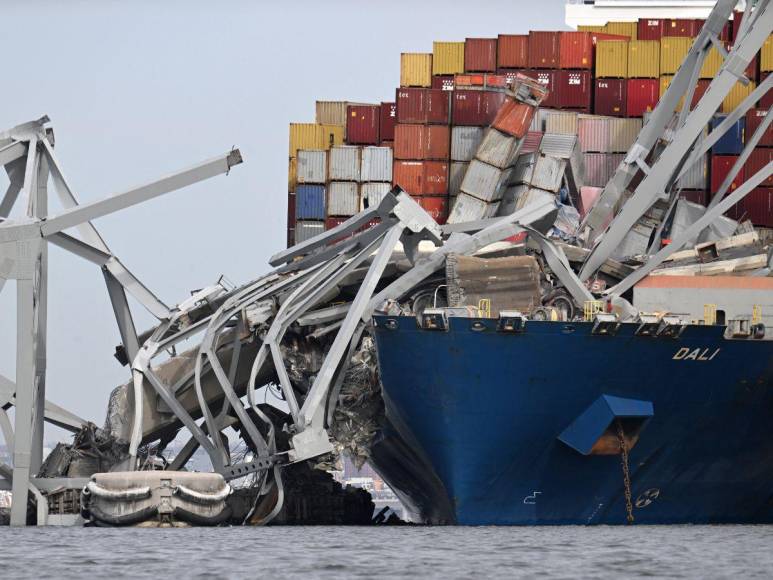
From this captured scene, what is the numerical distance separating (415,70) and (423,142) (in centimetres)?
588

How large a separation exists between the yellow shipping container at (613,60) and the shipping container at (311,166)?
30.0ft

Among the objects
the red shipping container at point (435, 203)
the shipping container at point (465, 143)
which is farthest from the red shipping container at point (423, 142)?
the red shipping container at point (435, 203)

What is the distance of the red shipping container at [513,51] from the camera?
59.9m

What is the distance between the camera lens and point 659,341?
39.6 metres

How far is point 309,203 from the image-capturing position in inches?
2259

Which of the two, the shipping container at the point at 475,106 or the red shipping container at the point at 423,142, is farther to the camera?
the red shipping container at the point at 423,142

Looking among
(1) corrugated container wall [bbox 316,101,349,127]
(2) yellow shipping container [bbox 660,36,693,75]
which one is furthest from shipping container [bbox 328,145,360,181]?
(2) yellow shipping container [bbox 660,36,693,75]

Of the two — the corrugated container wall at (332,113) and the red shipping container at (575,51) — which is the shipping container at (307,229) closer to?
the corrugated container wall at (332,113)

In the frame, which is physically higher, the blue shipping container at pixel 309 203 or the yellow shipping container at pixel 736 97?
the yellow shipping container at pixel 736 97

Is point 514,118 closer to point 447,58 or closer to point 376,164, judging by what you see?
point 376,164

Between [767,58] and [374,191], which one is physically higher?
[767,58]

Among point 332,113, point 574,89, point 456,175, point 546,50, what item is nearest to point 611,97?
point 574,89

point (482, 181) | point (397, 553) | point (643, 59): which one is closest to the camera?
point (397, 553)

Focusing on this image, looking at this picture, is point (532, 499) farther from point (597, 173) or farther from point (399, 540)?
point (597, 173)
